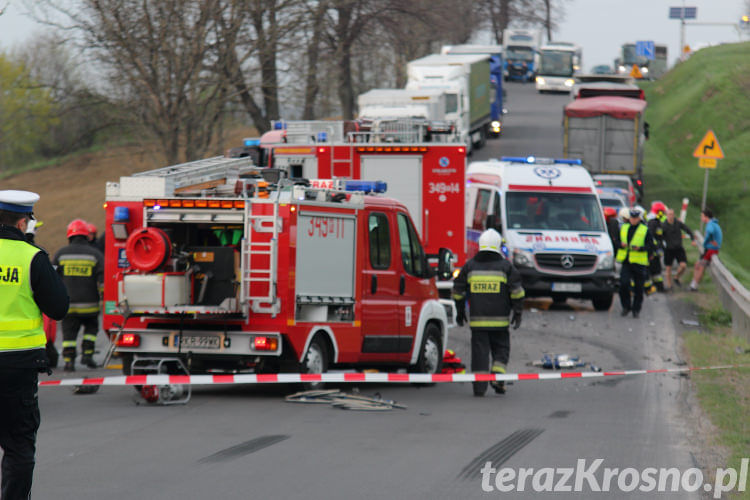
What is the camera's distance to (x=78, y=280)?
14.0 metres

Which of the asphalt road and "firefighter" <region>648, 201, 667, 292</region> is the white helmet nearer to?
the asphalt road

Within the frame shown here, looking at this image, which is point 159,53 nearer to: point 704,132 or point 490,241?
point 490,241

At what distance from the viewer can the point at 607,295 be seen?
20.7 m

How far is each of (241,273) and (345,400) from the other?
163cm

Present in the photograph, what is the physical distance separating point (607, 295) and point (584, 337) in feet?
10.6

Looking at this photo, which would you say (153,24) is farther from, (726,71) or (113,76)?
(726,71)

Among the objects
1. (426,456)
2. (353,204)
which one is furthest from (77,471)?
(353,204)

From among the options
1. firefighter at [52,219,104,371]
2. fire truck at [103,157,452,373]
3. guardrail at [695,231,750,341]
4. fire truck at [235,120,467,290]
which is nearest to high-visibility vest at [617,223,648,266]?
guardrail at [695,231,750,341]

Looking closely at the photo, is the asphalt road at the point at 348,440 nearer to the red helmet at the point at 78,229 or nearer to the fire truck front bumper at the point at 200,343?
the fire truck front bumper at the point at 200,343

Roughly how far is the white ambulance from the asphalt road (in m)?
6.02

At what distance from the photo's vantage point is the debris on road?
1096 centimetres

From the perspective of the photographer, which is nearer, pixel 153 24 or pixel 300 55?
pixel 153 24

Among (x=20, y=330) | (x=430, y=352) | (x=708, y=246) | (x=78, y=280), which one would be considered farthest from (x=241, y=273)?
(x=708, y=246)

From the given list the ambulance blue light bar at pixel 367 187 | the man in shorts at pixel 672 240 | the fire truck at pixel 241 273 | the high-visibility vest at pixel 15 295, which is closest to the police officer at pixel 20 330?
the high-visibility vest at pixel 15 295
